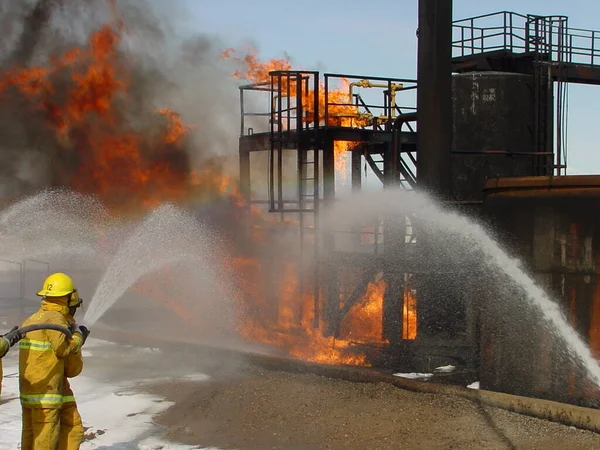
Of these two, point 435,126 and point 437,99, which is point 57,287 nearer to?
point 435,126

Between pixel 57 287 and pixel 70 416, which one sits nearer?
pixel 57 287

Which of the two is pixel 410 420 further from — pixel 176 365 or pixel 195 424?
pixel 176 365

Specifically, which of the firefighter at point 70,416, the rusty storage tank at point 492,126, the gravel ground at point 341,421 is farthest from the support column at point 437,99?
the firefighter at point 70,416

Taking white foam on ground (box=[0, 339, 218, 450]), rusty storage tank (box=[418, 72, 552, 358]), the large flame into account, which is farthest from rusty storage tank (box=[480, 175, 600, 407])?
the large flame

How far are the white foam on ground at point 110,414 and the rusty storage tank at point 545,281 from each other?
4.14 meters

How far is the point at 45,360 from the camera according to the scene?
224 inches

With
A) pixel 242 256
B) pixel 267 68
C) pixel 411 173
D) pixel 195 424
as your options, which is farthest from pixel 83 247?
pixel 195 424

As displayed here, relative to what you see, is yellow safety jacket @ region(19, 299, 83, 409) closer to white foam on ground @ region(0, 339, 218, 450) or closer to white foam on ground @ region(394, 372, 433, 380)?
white foam on ground @ region(0, 339, 218, 450)

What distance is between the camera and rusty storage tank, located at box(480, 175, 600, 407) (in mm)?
8836

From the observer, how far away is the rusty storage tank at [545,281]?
8836 mm

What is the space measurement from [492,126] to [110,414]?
9.64 metres

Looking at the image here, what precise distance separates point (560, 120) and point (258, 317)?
24.2 ft

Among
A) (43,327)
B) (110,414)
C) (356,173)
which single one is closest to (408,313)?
(110,414)

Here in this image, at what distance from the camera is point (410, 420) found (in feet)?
28.7
